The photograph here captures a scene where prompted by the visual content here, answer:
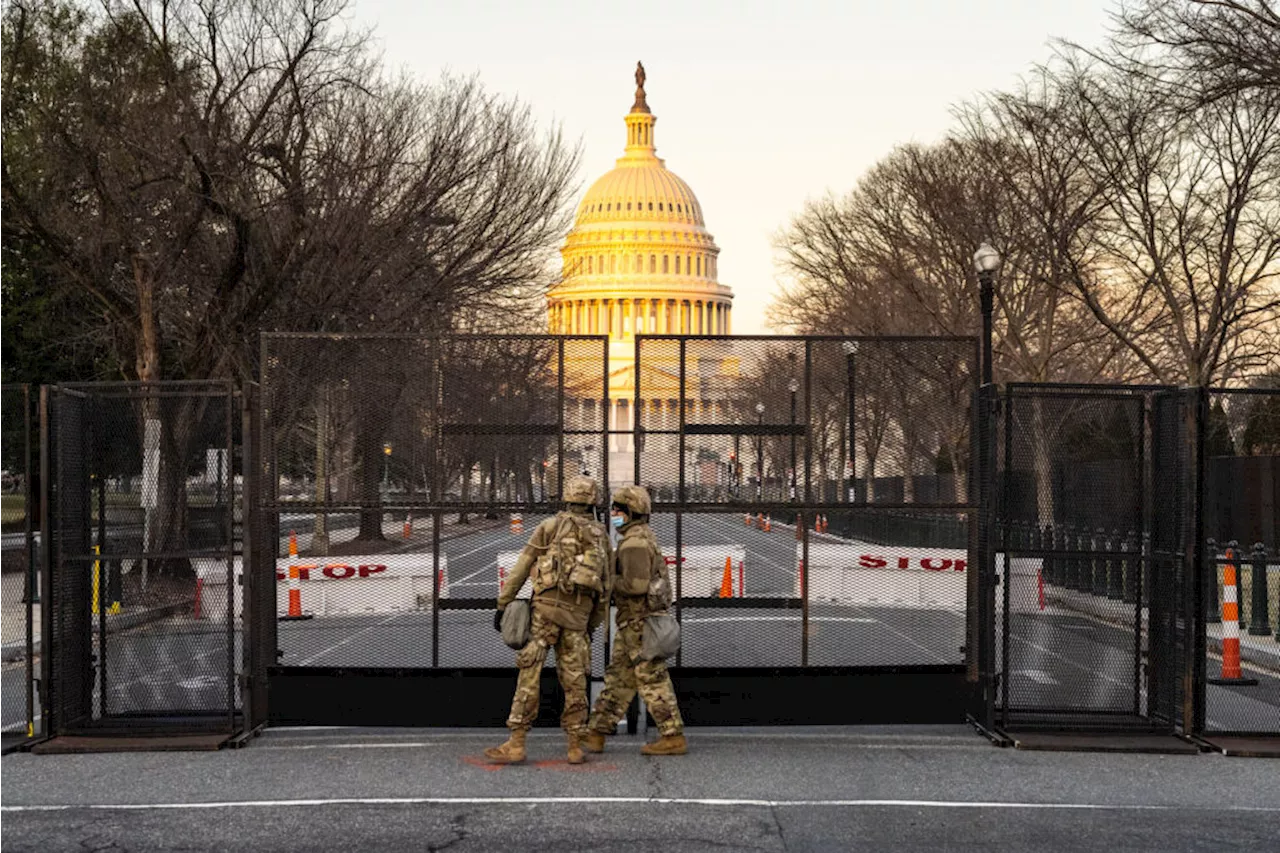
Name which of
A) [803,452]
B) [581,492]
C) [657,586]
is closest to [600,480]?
[803,452]

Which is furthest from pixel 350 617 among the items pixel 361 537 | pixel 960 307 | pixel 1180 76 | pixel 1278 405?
pixel 1278 405

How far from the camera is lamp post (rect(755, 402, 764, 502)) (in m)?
12.6

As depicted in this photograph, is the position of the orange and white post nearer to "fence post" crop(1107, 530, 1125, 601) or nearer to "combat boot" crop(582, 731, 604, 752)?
→ "combat boot" crop(582, 731, 604, 752)

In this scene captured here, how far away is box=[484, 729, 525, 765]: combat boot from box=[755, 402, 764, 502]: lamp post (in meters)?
2.54

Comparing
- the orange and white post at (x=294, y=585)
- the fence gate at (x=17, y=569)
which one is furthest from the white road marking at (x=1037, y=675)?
the fence gate at (x=17, y=569)

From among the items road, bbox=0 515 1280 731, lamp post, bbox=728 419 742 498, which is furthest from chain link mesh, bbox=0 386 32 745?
lamp post, bbox=728 419 742 498

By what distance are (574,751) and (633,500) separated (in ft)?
4.91

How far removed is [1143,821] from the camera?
920 centimetres

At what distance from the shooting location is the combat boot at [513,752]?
10.9 metres

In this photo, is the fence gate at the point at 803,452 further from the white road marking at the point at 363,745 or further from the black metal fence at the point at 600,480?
the white road marking at the point at 363,745

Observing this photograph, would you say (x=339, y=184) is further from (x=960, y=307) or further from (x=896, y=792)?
(x=896, y=792)

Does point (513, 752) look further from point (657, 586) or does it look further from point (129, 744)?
point (129, 744)

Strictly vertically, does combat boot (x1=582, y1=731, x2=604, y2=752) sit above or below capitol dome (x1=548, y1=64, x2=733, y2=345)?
below

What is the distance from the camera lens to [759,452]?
12.6 meters
